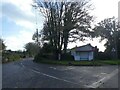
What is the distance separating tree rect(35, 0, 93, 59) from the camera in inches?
2019

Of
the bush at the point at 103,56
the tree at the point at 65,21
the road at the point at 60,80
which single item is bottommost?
the road at the point at 60,80

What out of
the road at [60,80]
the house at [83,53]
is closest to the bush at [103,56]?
the house at [83,53]

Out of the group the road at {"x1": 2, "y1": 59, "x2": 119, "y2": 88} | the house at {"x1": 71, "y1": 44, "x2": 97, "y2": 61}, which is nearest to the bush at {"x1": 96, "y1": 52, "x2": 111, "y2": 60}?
the house at {"x1": 71, "y1": 44, "x2": 97, "y2": 61}

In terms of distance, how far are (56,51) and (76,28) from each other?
692cm

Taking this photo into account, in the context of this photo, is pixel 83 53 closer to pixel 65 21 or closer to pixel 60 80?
pixel 65 21

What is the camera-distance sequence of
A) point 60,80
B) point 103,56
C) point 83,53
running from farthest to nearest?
point 83,53
point 103,56
point 60,80

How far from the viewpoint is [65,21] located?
171 feet

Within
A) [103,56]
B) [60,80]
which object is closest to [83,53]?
[103,56]

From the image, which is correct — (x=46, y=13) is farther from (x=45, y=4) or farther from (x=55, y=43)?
(x=55, y=43)

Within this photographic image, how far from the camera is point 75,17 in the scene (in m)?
52.1

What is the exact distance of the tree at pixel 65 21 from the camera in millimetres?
51281

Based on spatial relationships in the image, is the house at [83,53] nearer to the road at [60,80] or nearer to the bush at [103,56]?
the bush at [103,56]

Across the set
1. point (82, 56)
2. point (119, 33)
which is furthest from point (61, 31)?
point (119, 33)

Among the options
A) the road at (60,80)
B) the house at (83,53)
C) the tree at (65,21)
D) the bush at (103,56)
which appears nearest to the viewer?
the road at (60,80)
